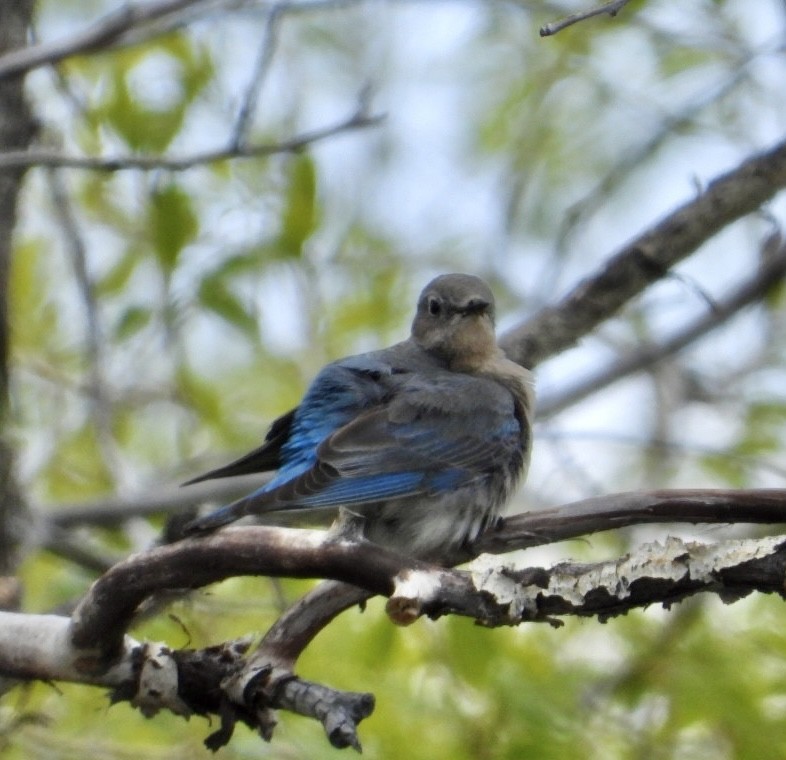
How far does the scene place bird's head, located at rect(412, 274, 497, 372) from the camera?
5.52m

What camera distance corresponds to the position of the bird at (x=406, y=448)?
14.5 ft

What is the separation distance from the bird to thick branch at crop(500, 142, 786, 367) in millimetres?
419

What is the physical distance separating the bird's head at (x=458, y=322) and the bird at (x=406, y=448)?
0.35 ft

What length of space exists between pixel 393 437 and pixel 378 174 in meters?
4.57

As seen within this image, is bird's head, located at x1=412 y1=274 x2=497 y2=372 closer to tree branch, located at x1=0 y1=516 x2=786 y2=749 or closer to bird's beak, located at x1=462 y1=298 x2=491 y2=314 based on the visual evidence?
bird's beak, located at x1=462 y1=298 x2=491 y2=314

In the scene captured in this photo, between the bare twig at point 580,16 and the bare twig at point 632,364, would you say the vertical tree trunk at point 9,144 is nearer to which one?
the bare twig at point 632,364

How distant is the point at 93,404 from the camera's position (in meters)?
5.98

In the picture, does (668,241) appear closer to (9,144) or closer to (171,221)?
(171,221)

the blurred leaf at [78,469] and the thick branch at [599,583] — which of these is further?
the blurred leaf at [78,469]

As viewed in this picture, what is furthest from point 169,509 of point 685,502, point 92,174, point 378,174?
point 378,174

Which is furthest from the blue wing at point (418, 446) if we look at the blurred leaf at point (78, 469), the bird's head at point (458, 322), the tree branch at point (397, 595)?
the blurred leaf at point (78, 469)

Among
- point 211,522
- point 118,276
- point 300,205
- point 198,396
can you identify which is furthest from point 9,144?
point 211,522

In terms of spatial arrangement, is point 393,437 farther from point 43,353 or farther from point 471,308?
point 43,353

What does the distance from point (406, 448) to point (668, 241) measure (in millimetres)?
1127
